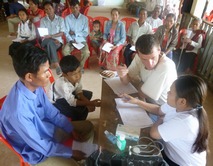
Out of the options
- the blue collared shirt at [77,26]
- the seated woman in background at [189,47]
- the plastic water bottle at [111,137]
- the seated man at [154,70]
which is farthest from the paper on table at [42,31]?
the plastic water bottle at [111,137]

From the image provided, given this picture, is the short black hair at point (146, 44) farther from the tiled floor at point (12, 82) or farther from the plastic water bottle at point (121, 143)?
the tiled floor at point (12, 82)

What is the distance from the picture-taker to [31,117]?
3.78 ft

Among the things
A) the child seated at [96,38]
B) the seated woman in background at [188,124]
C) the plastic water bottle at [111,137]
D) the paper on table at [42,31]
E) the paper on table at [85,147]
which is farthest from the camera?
the child seated at [96,38]

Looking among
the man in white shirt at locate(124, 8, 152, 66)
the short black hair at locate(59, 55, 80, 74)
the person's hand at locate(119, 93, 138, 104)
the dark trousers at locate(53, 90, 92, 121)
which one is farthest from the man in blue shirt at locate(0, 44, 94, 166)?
the man in white shirt at locate(124, 8, 152, 66)

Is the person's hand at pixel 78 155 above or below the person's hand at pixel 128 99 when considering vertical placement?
below

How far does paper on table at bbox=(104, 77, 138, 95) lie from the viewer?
1.62 metres

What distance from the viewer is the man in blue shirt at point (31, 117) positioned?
41.9 inches

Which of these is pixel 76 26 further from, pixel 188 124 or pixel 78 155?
pixel 188 124

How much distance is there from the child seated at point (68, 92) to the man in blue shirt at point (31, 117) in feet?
0.83

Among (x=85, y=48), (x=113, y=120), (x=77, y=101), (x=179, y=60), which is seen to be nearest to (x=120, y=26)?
(x=85, y=48)

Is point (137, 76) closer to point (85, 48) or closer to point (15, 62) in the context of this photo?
point (15, 62)

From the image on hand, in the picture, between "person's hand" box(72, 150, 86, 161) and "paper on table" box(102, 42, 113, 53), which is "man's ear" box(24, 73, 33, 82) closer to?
"person's hand" box(72, 150, 86, 161)

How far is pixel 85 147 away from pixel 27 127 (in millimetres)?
501

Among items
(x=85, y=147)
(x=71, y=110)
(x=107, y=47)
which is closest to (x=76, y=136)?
(x=85, y=147)
